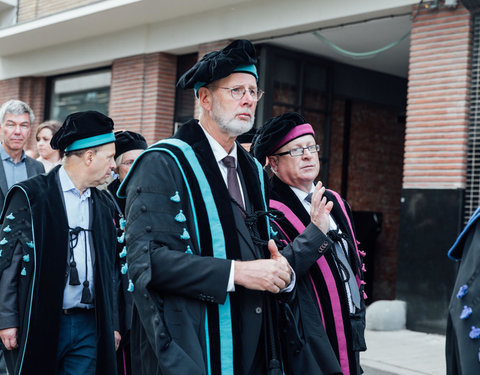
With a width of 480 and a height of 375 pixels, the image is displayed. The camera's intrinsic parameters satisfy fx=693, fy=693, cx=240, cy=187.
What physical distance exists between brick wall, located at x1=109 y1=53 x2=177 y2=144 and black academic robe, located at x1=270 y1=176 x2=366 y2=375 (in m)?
9.72

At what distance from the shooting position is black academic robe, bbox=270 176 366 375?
11.1ft

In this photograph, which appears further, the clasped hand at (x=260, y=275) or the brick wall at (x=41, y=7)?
the brick wall at (x=41, y=7)

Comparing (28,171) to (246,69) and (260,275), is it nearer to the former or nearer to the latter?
(246,69)

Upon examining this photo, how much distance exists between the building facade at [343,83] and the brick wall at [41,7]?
0.04 meters

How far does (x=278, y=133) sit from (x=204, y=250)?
136cm

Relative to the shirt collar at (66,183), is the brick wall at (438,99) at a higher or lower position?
higher

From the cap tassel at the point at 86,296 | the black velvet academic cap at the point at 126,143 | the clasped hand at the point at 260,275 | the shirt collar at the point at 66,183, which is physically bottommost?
the cap tassel at the point at 86,296

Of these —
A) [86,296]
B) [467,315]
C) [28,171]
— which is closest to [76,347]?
[86,296]

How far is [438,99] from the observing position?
9.18 m

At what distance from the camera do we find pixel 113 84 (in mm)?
14383

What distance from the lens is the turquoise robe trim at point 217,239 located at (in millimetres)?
2748

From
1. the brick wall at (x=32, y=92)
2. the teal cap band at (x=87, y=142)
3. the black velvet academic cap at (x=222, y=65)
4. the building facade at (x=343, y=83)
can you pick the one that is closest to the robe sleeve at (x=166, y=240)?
the black velvet academic cap at (x=222, y=65)

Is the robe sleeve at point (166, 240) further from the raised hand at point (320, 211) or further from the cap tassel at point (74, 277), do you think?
the cap tassel at point (74, 277)

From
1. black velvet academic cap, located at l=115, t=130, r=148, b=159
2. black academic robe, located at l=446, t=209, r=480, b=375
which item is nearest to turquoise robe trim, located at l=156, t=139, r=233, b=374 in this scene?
black academic robe, located at l=446, t=209, r=480, b=375
